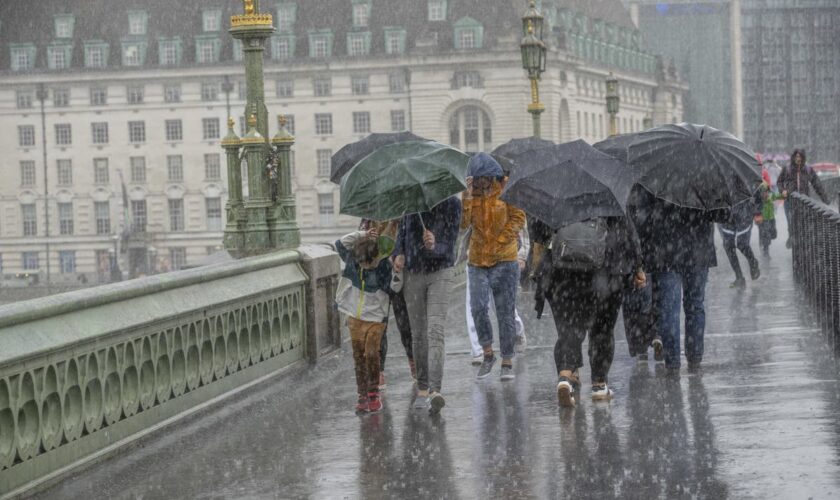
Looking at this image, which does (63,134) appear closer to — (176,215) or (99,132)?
(99,132)

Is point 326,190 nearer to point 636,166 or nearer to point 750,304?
point 750,304

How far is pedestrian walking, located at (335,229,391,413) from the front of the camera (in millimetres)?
11617

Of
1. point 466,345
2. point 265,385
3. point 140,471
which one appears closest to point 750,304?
point 466,345

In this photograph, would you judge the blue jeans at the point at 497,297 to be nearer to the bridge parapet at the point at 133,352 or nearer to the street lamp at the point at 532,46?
the bridge parapet at the point at 133,352

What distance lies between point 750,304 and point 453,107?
304ft

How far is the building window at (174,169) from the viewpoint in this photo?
11625cm

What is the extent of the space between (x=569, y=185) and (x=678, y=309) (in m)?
2.10

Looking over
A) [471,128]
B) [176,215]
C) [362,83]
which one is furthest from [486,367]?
[176,215]

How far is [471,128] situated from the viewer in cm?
11275

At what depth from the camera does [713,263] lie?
13.4 meters

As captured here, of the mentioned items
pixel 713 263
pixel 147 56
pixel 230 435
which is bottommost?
pixel 230 435

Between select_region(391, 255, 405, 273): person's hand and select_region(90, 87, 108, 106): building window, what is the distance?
108 m

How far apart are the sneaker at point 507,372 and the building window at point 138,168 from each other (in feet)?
346

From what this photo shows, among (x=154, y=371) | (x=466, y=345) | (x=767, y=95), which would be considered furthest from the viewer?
(x=767, y=95)
